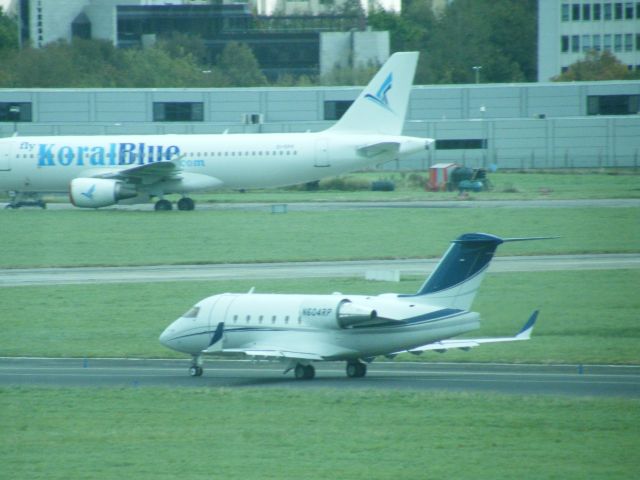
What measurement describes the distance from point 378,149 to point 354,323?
144 feet

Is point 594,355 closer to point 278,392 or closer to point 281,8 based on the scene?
point 278,392

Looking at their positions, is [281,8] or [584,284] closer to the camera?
[584,284]

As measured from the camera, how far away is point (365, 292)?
42281mm

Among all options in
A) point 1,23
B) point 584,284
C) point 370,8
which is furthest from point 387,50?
point 584,284

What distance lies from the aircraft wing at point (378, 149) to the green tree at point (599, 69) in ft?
194

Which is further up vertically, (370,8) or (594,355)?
(370,8)

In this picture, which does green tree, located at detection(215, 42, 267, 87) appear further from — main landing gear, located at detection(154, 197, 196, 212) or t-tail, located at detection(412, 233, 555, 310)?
t-tail, located at detection(412, 233, 555, 310)

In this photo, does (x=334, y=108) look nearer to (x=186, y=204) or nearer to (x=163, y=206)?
(x=163, y=206)

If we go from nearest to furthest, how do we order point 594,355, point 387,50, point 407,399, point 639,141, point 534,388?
point 407,399 < point 534,388 < point 594,355 < point 639,141 < point 387,50

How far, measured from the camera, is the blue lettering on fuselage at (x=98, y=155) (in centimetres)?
7481

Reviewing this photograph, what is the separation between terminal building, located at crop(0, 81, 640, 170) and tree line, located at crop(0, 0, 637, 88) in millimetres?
19762

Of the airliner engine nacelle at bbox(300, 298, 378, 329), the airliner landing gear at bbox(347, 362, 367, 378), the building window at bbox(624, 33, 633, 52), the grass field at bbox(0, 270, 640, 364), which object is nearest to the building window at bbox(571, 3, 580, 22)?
the building window at bbox(624, 33, 633, 52)

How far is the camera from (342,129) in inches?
2904

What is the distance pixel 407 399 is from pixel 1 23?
170 m
